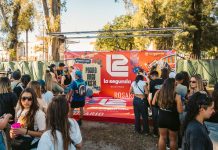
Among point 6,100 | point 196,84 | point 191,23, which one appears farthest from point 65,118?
point 191,23

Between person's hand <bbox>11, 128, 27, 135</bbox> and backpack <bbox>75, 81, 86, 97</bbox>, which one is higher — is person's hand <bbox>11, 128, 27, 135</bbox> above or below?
below

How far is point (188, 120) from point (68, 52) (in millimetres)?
11870

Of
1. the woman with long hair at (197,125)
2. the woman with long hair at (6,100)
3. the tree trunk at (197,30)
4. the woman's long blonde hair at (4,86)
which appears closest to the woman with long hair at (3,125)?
the woman with long hair at (6,100)

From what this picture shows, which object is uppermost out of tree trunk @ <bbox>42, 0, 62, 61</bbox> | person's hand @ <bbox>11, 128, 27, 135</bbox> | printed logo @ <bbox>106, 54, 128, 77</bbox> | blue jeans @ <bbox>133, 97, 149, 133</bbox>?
tree trunk @ <bbox>42, 0, 62, 61</bbox>

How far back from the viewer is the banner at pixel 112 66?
45.9 ft

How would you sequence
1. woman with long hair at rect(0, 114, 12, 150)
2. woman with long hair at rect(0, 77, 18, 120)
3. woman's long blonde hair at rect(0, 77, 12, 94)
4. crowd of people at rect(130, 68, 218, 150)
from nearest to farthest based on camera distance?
crowd of people at rect(130, 68, 218, 150) → woman with long hair at rect(0, 114, 12, 150) → woman with long hair at rect(0, 77, 18, 120) → woman's long blonde hair at rect(0, 77, 12, 94)

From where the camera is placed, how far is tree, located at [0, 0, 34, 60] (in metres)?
32.3

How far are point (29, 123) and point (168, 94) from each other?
2.60 m

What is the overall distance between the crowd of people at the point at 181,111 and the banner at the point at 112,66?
188 inches

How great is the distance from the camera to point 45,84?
260 inches

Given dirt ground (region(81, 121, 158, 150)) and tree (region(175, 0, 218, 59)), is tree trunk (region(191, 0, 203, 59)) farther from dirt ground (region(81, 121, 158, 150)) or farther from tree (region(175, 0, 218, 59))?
dirt ground (region(81, 121, 158, 150))

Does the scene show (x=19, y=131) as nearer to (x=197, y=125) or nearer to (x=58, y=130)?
(x=58, y=130)

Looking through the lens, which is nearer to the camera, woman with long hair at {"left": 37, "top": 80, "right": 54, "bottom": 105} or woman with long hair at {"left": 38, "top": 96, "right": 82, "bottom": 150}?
woman with long hair at {"left": 38, "top": 96, "right": 82, "bottom": 150}

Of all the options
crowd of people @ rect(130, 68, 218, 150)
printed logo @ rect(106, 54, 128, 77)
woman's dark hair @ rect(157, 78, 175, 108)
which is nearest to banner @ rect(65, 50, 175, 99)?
printed logo @ rect(106, 54, 128, 77)
